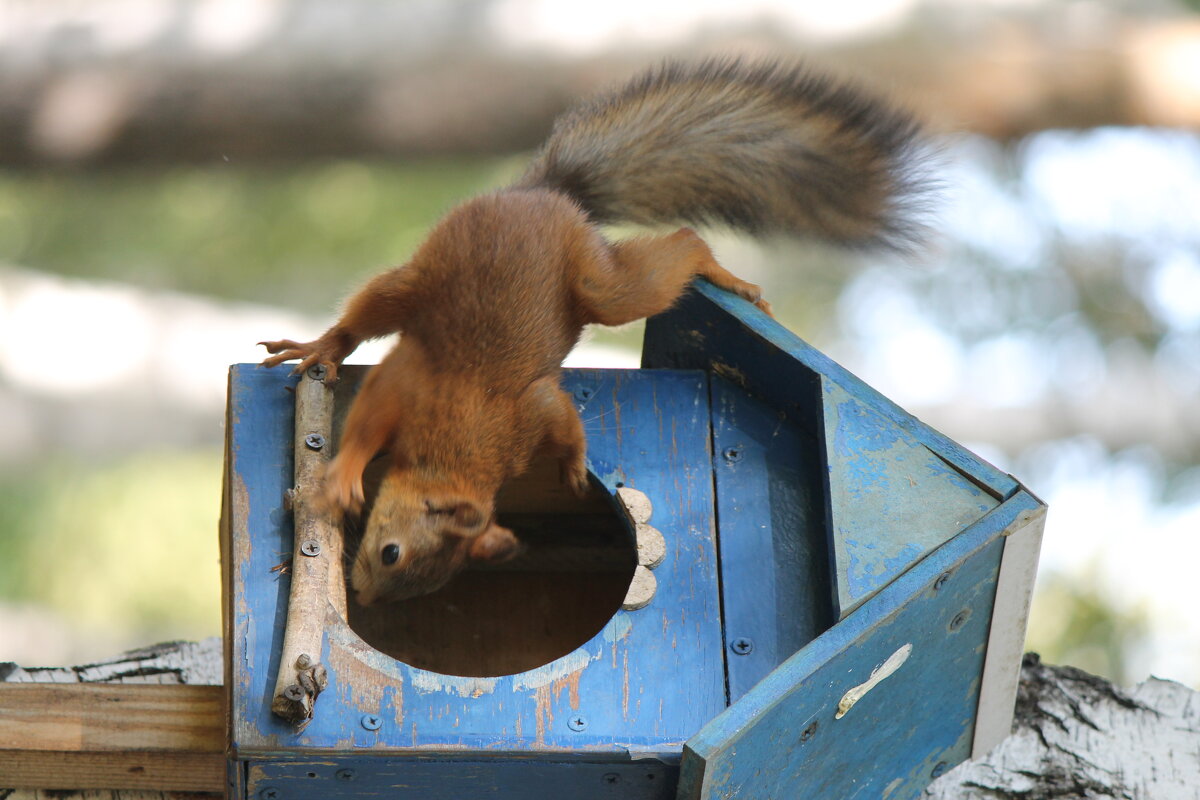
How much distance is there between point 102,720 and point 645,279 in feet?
4.42

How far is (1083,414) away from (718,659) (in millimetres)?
4171

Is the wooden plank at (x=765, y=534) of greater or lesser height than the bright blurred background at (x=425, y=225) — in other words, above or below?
below

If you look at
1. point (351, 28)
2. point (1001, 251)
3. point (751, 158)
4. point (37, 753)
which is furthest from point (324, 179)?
point (37, 753)

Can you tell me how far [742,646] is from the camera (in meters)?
2.67

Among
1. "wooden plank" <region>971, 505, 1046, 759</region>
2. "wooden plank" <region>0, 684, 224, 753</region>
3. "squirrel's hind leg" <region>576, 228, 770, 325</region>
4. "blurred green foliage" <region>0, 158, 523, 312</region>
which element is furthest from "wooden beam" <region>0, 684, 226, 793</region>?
"blurred green foliage" <region>0, 158, 523, 312</region>

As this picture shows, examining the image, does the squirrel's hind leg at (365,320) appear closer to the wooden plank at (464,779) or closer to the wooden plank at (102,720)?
the wooden plank at (102,720)

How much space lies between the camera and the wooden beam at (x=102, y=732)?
281cm

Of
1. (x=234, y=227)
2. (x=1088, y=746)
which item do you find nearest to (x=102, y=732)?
(x=1088, y=746)

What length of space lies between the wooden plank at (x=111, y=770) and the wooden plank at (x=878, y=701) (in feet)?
3.25

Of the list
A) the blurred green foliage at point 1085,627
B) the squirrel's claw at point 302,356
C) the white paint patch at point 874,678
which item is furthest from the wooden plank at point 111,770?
the blurred green foliage at point 1085,627

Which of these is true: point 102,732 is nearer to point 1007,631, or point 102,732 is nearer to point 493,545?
point 493,545

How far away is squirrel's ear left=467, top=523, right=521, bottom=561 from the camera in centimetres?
306

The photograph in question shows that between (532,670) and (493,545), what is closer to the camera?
(532,670)

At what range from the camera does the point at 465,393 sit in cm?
308
